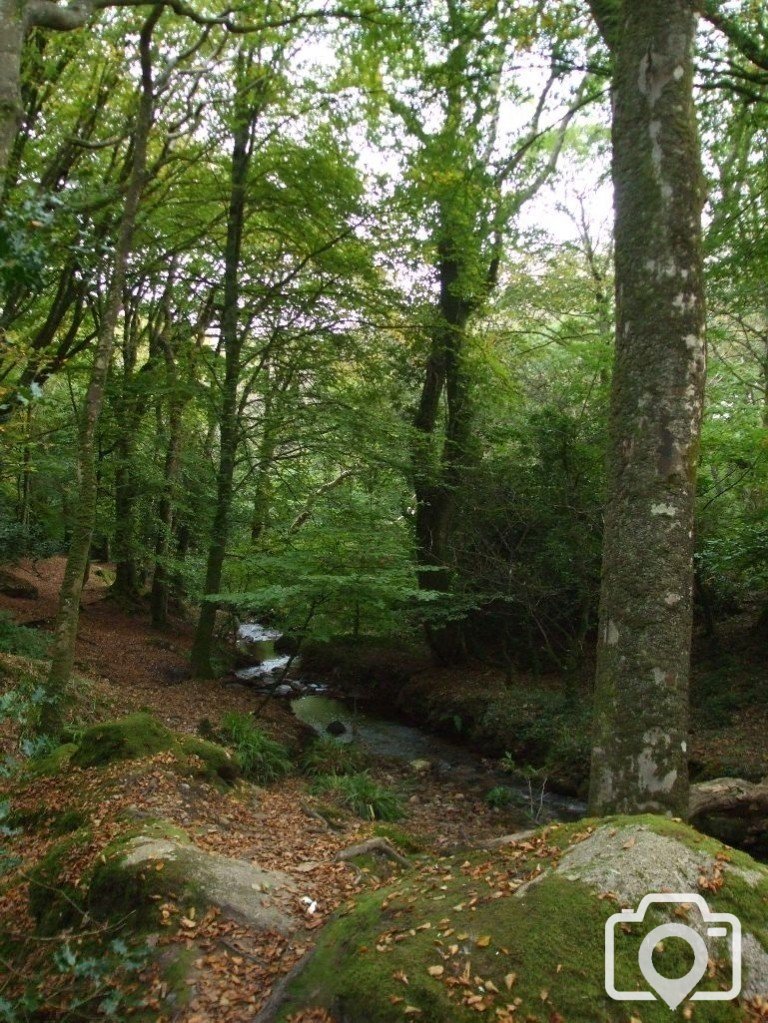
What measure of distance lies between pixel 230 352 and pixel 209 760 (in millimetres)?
7474

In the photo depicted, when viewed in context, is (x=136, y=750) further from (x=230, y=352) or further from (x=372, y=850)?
(x=230, y=352)

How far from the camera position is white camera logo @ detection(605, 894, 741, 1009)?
2.14 metres

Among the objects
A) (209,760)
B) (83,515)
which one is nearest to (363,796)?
(209,760)

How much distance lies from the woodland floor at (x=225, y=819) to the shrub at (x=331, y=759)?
332 millimetres

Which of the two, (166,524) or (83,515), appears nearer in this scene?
(83,515)

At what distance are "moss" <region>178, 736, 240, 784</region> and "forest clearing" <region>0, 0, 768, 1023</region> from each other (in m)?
0.05

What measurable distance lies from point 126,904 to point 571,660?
8.78 meters

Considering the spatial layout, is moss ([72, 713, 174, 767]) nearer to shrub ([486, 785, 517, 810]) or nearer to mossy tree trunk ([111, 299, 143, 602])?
shrub ([486, 785, 517, 810])

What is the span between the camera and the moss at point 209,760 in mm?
5898

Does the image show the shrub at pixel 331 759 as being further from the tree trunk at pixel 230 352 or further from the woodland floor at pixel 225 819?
the tree trunk at pixel 230 352

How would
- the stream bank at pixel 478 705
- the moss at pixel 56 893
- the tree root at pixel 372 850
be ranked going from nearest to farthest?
the moss at pixel 56 893, the tree root at pixel 372 850, the stream bank at pixel 478 705

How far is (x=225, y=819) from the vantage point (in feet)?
17.4

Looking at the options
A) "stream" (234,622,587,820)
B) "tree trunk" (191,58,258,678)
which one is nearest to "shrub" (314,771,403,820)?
"stream" (234,622,587,820)

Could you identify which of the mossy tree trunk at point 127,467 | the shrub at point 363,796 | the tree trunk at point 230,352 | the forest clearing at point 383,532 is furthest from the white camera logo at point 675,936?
the mossy tree trunk at point 127,467
